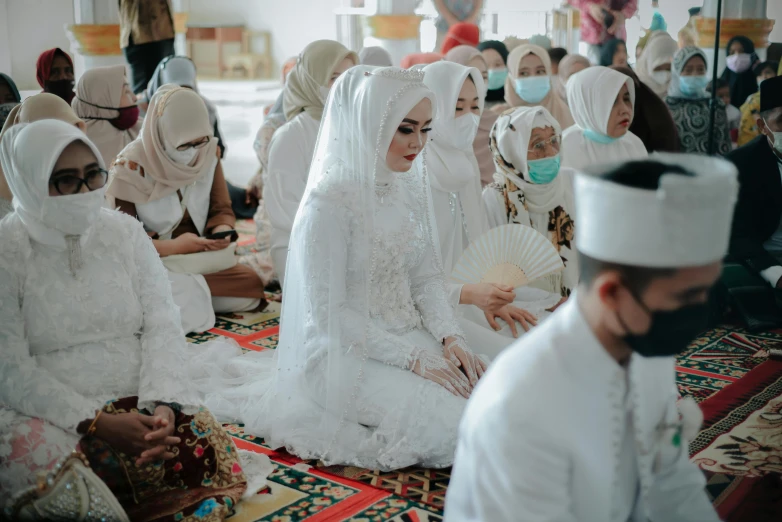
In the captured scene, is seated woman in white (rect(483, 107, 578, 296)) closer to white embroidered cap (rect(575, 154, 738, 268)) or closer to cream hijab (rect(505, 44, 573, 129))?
white embroidered cap (rect(575, 154, 738, 268))

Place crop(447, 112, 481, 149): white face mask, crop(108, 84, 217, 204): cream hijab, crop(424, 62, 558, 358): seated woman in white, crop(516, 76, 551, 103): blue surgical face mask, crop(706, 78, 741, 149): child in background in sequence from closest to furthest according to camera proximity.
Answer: crop(424, 62, 558, 358): seated woman in white
crop(447, 112, 481, 149): white face mask
crop(108, 84, 217, 204): cream hijab
crop(516, 76, 551, 103): blue surgical face mask
crop(706, 78, 741, 149): child in background

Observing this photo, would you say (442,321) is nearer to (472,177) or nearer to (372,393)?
(372,393)

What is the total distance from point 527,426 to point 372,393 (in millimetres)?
1530

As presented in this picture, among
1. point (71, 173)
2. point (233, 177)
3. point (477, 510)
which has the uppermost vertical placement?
point (71, 173)

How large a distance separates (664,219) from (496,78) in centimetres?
596

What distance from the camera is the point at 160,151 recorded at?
4.23 m

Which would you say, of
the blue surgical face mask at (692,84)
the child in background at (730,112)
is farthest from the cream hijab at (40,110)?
the child in background at (730,112)

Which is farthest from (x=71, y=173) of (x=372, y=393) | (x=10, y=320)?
(x=372, y=393)

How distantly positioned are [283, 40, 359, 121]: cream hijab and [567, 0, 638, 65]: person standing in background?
185 inches

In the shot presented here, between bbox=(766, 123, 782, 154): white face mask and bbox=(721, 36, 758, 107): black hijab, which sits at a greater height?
bbox=(721, 36, 758, 107): black hijab

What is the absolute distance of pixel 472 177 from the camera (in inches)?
147

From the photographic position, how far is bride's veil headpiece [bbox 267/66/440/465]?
2.71m

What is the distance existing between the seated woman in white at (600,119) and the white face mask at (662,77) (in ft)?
10.2

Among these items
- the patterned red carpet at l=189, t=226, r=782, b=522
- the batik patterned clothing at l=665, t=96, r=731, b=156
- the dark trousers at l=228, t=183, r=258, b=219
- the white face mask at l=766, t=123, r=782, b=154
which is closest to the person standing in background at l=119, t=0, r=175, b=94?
the dark trousers at l=228, t=183, r=258, b=219
